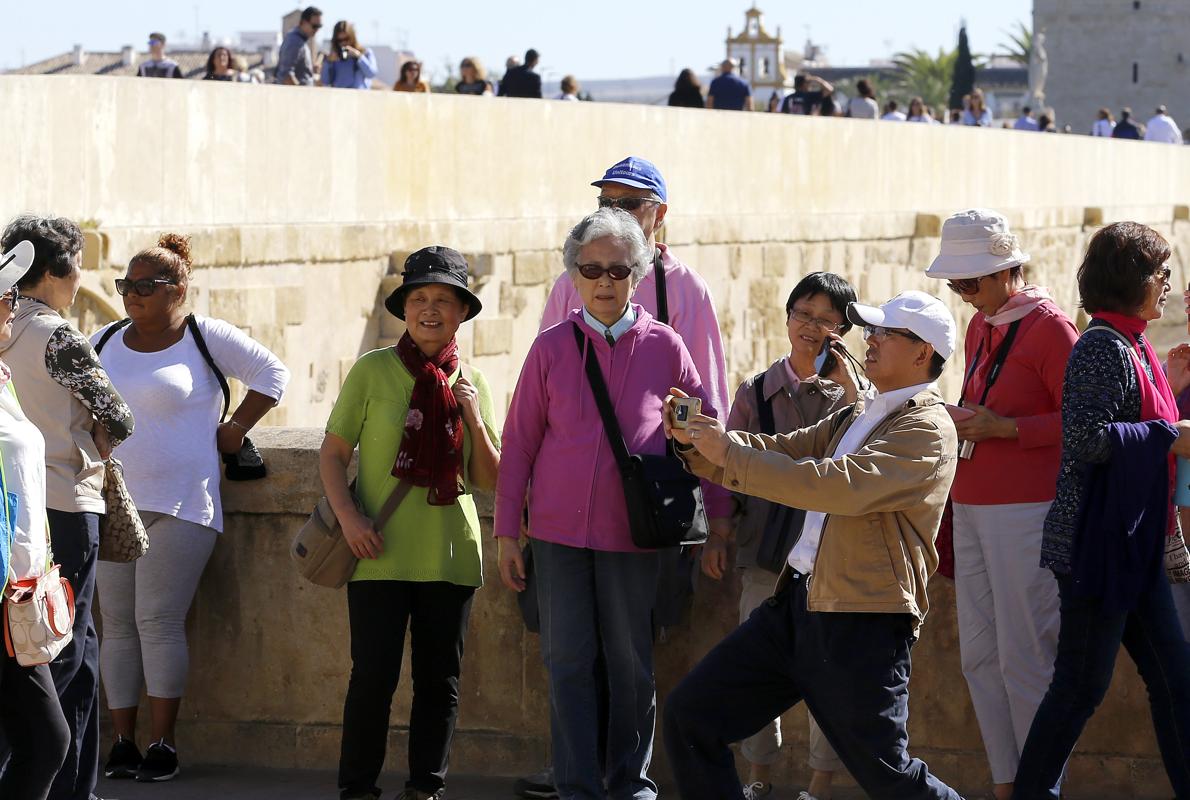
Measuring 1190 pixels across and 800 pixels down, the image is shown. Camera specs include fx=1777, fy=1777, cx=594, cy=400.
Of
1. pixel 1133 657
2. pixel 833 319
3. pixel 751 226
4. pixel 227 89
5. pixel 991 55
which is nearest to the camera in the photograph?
pixel 1133 657

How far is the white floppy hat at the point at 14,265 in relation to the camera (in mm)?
3793

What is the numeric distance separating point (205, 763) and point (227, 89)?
16.2 feet

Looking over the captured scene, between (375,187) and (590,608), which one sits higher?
(375,187)

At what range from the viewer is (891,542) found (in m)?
3.79

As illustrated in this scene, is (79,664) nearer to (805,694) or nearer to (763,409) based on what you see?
(805,694)

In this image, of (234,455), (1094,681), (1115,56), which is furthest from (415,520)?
(1115,56)

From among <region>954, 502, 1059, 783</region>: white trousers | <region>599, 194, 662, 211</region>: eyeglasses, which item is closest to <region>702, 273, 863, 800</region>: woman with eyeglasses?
<region>954, 502, 1059, 783</region>: white trousers

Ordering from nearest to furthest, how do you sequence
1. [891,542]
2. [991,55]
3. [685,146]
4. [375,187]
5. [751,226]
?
[891,542] < [375,187] < [685,146] < [751,226] < [991,55]

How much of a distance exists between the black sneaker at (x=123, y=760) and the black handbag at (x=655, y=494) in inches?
64.9

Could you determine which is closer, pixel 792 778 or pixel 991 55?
pixel 792 778

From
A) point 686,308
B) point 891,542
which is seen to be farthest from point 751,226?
point 891,542

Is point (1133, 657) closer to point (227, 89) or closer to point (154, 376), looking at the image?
point (154, 376)

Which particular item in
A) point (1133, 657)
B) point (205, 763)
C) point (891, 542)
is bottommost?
point (205, 763)

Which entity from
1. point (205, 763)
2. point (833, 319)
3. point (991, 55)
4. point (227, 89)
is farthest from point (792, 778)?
point (991, 55)
